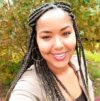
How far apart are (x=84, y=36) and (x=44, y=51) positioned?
196 inches

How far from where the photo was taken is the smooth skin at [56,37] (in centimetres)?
216

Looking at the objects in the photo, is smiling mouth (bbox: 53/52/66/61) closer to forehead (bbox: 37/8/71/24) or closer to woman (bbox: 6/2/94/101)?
woman (bbox: 6/2/94/101)

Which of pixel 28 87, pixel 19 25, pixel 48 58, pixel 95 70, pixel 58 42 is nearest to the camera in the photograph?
pixel 28 87

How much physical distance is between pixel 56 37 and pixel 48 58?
0.17 meters

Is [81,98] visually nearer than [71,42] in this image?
No

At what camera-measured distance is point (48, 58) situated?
228cm

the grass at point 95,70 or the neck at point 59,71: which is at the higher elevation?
the neck at point 59,71

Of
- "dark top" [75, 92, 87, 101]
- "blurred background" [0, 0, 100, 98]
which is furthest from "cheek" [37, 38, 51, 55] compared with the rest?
"blurred background" [0, 0, 100, 98]

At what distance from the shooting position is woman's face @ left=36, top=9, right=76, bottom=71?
2.16 metres

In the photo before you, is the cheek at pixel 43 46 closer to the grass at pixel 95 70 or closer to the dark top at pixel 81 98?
the dark top at pixel 81 98

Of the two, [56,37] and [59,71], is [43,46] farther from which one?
[59,71]

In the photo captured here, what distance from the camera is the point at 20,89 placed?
79.4 inches

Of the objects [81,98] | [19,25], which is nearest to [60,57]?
[81,98]

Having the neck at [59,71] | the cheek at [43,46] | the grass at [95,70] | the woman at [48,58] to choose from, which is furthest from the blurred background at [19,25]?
the cheek at [43,46]
